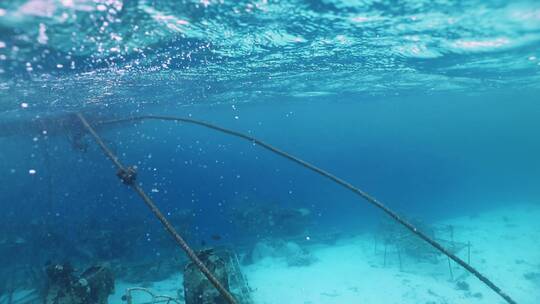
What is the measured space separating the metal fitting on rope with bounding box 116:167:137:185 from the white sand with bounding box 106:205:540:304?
13238 millimetres

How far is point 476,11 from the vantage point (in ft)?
34.8

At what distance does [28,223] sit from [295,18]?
23.5m

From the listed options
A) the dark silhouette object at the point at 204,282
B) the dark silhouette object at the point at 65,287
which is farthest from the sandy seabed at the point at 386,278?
the dark silhouette object at the point at 204,282

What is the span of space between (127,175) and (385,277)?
1791cm

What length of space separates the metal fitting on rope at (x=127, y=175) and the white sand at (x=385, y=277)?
521 inches

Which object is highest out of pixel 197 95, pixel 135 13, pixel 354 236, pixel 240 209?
pixel 135 13

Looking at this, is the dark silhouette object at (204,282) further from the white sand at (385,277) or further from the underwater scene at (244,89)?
the white sand at (385,277)

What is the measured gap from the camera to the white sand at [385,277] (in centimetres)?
1659

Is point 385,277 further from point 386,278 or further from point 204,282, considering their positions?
point 204,282

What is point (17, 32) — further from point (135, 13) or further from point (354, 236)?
point (354, 236)

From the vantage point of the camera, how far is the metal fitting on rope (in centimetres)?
476

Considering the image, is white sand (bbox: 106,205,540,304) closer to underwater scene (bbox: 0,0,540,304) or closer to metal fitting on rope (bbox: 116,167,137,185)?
underwater scene (bbox: 0,0,540,304)

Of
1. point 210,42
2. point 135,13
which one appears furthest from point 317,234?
point 135,13

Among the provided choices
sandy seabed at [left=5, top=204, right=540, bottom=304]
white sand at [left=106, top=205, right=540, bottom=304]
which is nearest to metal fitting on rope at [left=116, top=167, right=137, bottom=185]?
sandy seabed at [left=5, top=204, right=540, bottom=304]
